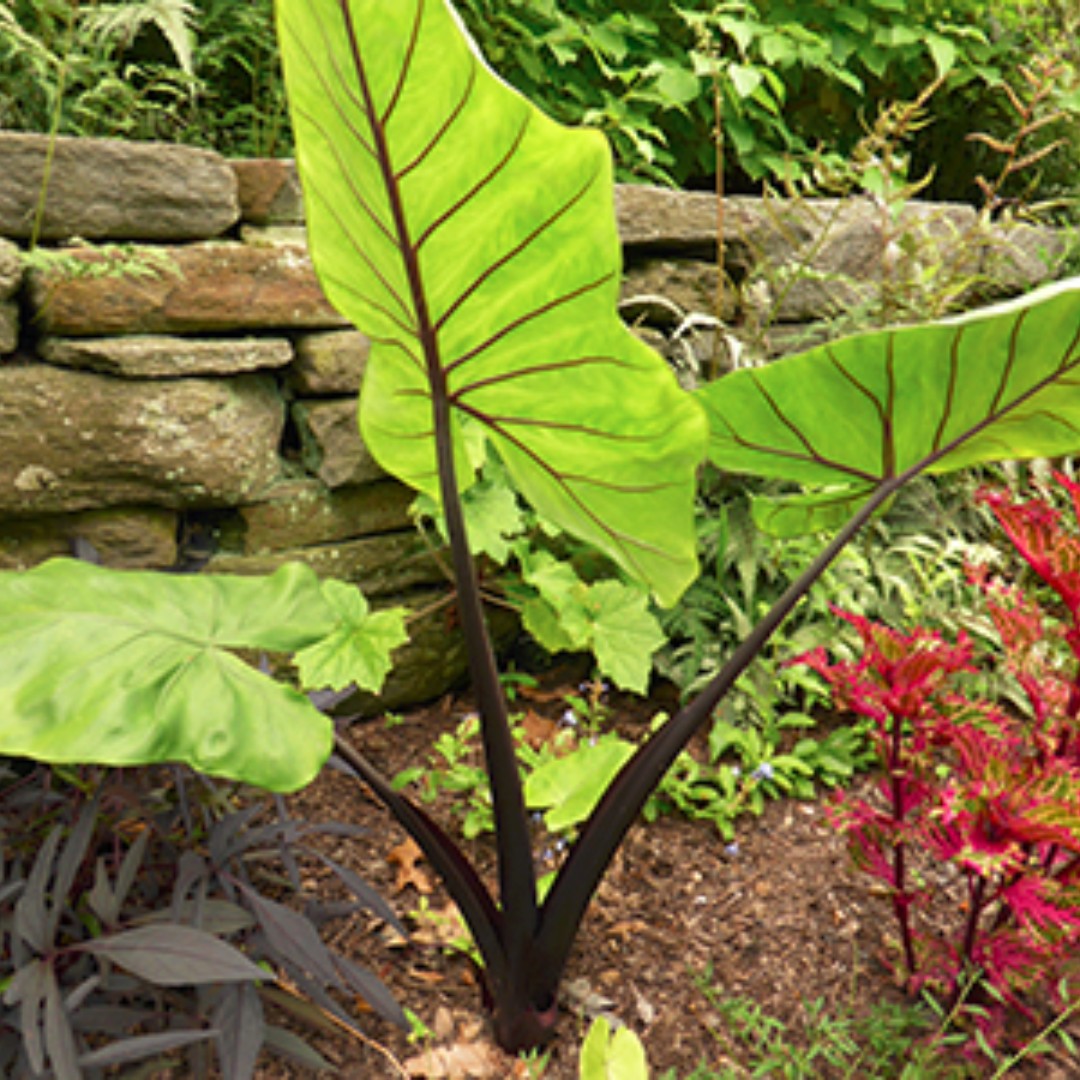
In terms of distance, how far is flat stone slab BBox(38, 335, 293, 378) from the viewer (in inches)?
67.8

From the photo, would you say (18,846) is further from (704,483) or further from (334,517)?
(704,483)

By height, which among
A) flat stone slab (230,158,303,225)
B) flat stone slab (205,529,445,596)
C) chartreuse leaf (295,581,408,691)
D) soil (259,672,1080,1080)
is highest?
flat stone slab (230,158,303,225)

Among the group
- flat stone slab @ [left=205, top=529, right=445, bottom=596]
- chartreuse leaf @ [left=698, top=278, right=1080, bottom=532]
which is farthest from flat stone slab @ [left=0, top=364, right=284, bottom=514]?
chartreuse leaf @ [left=698, top=278, right=1080, bottom=532]

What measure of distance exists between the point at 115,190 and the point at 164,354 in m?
0.30

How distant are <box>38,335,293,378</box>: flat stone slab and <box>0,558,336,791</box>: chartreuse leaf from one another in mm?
750

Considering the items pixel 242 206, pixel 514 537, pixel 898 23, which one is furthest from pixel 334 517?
pixel 898 23

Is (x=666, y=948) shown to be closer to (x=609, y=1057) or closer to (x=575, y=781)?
(x=575, y=781)

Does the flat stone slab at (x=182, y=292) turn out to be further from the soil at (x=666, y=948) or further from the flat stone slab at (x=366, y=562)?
the soil at (x=666, y=948)

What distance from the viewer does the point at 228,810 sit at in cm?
145

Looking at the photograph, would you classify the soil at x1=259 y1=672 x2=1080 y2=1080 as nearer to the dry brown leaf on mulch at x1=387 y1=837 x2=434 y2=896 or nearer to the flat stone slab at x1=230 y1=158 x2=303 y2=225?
the dry brown leaf on mulch at x1=387 y1=837 x2=434 y2=896

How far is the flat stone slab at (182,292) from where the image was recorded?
1.67 meters

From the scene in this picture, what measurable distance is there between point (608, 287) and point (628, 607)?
1121 millimetres

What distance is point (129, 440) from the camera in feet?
5.86

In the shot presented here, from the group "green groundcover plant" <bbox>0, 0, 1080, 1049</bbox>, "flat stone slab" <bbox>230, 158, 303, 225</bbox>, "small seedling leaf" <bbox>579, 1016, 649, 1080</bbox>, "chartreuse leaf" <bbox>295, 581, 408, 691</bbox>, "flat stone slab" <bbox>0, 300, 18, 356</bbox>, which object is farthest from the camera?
"flat stone slab" <bbox>230, 158, 303, 225</bbox>
